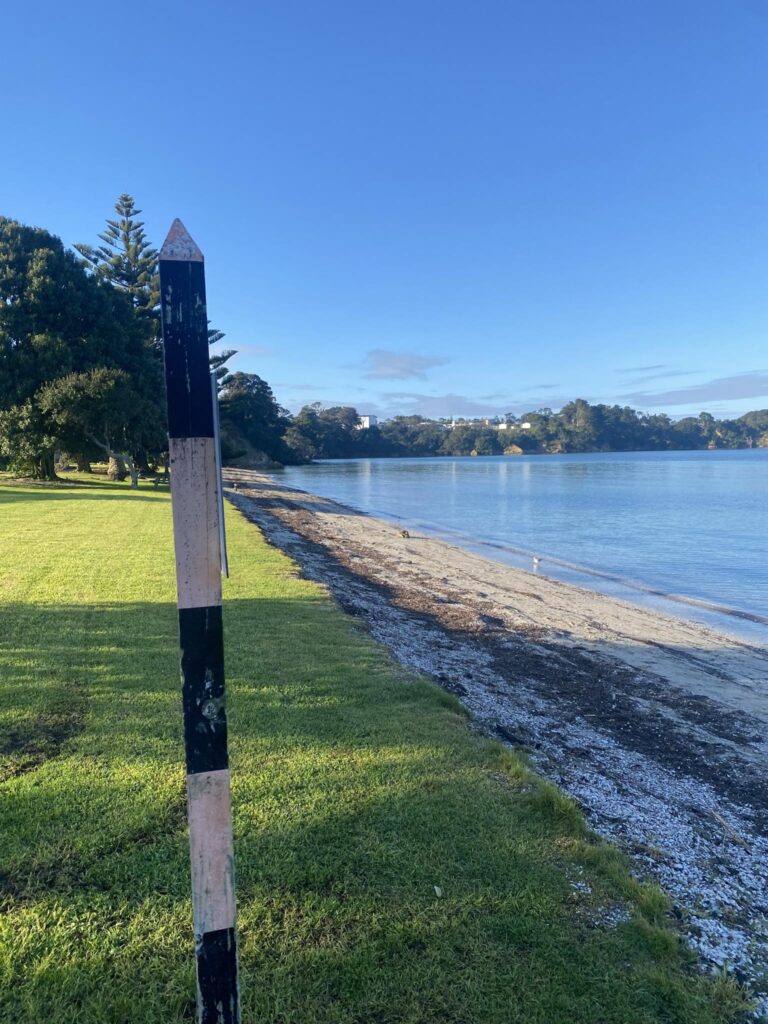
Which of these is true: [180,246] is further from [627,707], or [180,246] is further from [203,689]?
[627,707]

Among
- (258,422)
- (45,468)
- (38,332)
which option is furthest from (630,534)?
(258,422)

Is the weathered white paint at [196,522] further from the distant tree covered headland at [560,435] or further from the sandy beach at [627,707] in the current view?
the distant tree covered headland at [560,435]

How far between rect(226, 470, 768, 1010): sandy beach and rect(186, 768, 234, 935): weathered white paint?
2026 millimetres

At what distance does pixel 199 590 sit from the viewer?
155 cm

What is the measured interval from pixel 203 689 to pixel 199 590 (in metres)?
0.25

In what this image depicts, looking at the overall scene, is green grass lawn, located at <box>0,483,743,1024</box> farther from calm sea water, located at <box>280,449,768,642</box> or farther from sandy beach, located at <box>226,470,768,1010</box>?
calm sea water, located at <box>280,449,768,642</box>

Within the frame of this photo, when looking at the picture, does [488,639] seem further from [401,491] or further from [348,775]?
[401,491]

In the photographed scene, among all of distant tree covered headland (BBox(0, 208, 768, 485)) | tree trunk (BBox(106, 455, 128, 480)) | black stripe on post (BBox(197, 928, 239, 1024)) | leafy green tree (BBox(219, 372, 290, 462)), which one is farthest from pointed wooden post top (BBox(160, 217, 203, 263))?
leafy green tree (BBox(219, 372, 290, 462))

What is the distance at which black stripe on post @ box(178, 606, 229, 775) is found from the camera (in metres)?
1.55

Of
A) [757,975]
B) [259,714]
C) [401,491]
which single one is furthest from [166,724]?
[401,491]

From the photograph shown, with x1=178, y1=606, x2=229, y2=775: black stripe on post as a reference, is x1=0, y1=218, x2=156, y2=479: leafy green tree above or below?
above

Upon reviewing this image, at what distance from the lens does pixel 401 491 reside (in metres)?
48.7

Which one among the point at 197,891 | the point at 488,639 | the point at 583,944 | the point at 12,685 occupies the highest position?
the point at 197,891

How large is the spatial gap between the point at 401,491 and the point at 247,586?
1589 inches
